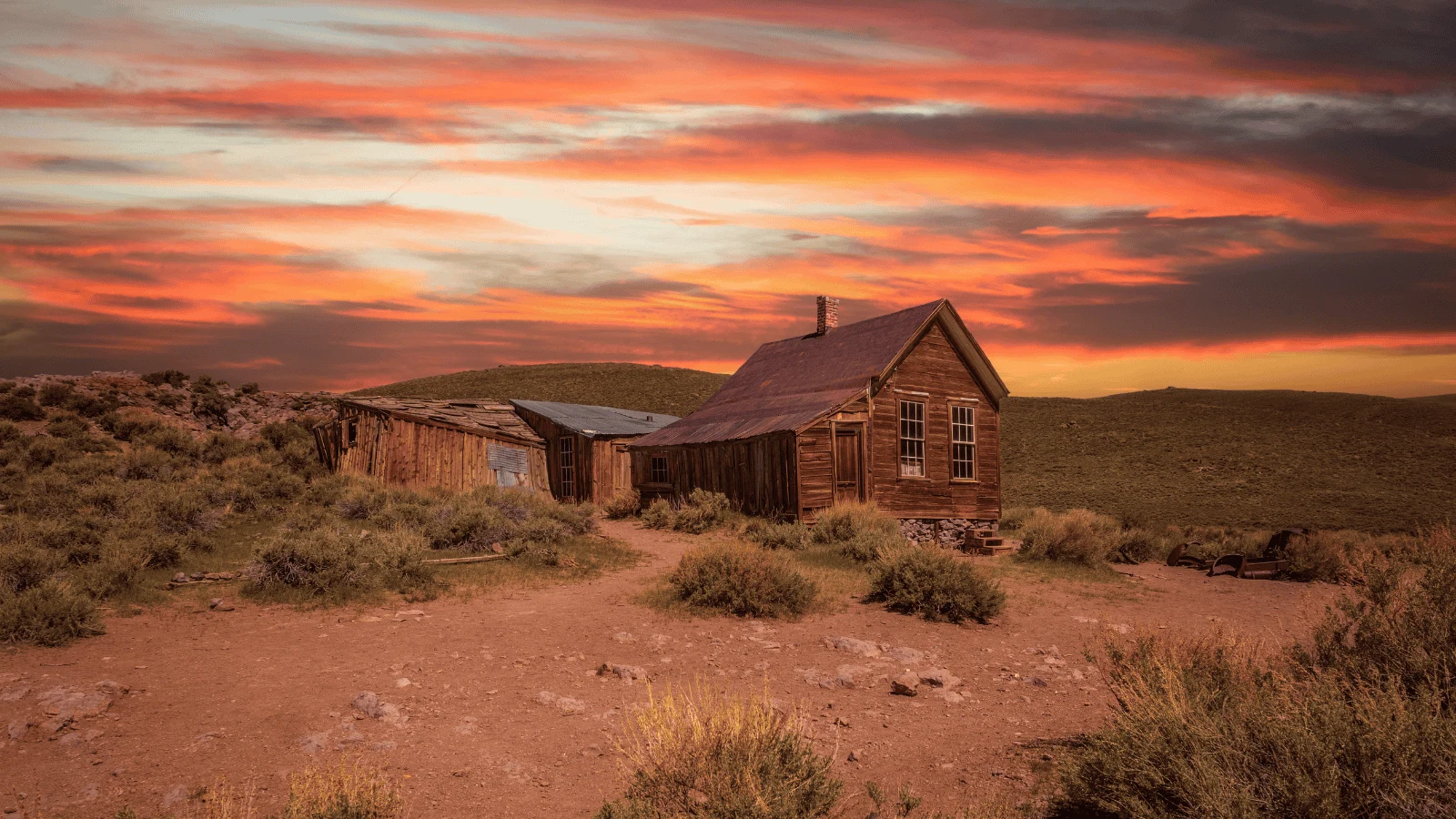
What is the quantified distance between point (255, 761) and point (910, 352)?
1798cm

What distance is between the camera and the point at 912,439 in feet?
71.2

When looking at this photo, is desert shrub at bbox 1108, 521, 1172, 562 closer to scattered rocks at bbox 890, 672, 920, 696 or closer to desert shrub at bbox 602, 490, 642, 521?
scattered rocks at bbox 890, 672, 920, 696

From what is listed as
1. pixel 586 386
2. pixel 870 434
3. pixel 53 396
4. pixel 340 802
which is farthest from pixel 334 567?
pixel 586 386

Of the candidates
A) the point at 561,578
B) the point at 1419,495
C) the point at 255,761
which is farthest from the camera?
the point at 1419,495

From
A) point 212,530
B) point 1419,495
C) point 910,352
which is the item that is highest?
point 910,352

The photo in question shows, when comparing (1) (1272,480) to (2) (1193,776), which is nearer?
(2) (1193,776)

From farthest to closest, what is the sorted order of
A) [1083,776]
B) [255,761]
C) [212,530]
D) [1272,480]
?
[1272,480], [212,530], [255,761], [1083,776]

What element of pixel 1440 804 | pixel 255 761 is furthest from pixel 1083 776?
pixel 255 761

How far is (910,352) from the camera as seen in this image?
21.7 meters

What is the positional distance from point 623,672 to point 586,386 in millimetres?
65823

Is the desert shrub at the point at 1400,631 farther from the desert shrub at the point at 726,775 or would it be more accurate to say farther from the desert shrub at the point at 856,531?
the desert shrub at the point at 856,531

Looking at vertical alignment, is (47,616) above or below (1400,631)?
below

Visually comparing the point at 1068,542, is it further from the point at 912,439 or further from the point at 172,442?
the point at 172,442

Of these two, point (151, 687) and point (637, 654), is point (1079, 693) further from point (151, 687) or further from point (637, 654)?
point (151, 687)
